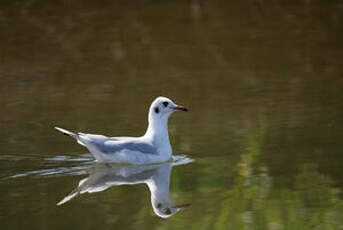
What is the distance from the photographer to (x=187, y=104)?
1354 cm

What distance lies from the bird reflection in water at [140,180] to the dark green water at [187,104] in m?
0.09

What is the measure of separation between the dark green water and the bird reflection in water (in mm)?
91

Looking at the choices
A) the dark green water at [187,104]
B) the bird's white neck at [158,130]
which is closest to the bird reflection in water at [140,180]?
the dark green water at [187,104]

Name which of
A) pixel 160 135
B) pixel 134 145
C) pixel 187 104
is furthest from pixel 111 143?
pixel 187 104

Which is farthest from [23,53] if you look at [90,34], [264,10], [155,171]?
[155,171]

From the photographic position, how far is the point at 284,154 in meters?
10.5

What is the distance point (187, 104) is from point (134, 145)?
10.5ft

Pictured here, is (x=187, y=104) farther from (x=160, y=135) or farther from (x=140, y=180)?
(x=140, y=180)

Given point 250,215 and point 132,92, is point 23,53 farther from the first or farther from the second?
point 250,215

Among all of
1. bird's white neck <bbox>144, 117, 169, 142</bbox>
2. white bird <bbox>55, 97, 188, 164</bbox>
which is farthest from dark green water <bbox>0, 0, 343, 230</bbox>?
bird's white neck <bbox>144, 117, 169, 142</bbox>

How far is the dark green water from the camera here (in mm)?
8680

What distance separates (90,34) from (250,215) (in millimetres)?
11723

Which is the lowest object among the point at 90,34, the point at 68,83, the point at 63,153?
the point at 63,153

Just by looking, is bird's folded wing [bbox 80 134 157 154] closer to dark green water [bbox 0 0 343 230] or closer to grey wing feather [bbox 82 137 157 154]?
grey wing feather [bbox 82 137 157 154]
